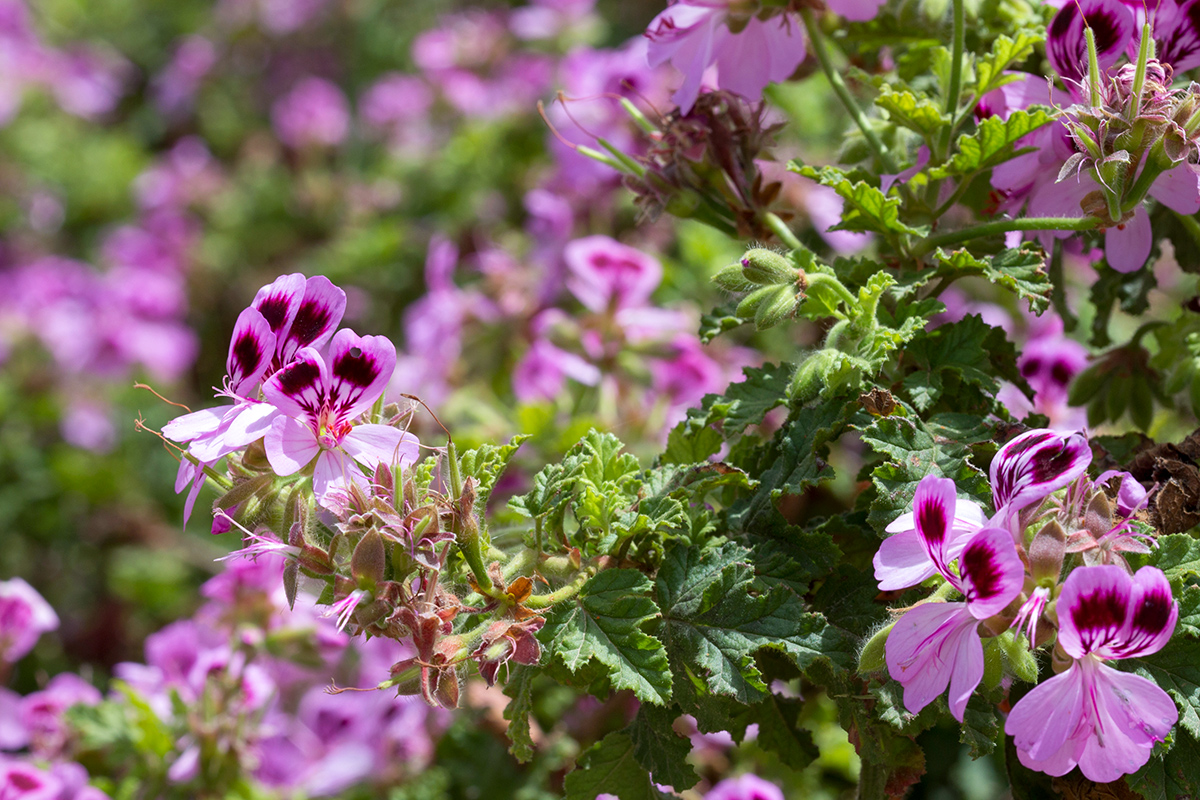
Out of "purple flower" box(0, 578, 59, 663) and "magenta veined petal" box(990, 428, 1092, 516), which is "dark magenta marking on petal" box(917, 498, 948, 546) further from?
"purple flower" box(0, 578, 59, 663)

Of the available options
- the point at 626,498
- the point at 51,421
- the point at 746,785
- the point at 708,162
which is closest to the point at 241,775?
the point at 746,785

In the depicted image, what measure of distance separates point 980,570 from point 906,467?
6.5 inches

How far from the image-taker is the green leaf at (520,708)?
958 mm

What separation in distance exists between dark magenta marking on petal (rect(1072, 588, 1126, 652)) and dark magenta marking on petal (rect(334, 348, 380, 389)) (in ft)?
1.83

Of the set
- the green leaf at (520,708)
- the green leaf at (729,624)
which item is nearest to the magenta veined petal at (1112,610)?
the green leaf at (729,624)

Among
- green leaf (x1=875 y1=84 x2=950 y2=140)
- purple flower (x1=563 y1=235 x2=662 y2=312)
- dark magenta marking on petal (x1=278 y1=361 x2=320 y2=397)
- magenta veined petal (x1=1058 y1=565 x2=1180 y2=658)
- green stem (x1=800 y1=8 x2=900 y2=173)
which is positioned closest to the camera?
magenta veined petal (x1=1058 y1=565 x2=1180 y2=658)

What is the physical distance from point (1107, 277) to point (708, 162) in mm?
512

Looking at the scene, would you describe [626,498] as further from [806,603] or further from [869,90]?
[869,90]

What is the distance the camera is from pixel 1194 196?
1032 mm

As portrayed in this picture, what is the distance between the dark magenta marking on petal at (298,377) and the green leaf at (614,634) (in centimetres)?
28

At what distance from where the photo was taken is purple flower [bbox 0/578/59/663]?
5.38 ft

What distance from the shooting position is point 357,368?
899 mm

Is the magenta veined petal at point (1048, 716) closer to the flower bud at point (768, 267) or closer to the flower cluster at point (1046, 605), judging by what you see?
the flower cluster at point (1046, 605)

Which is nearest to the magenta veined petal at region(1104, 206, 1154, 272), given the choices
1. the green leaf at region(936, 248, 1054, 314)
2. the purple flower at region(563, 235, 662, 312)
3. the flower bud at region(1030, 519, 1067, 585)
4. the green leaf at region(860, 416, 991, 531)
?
the green leaf at region(936, 248, 1054, 314)
